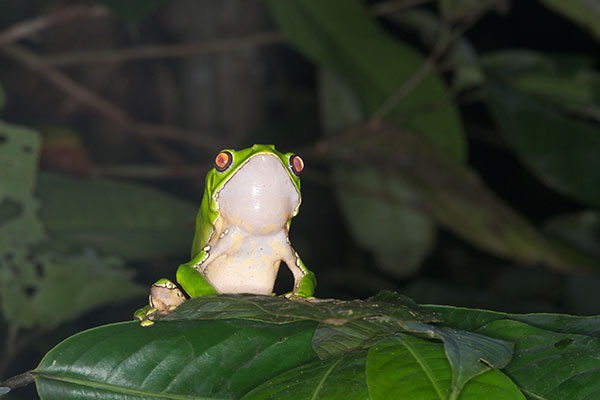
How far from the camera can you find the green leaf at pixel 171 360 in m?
0.71

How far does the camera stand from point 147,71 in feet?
11.5

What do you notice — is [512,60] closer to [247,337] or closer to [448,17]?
[448,17]

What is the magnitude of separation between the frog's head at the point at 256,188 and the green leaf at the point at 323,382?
0.95 ft

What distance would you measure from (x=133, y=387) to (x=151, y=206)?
140 centimetres

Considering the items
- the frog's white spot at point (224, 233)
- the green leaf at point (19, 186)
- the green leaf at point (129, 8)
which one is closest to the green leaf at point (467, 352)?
the frog's white spot at point (224, 233)

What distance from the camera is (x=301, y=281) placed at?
96 centimetres

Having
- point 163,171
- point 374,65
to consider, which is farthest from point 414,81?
point 163,171

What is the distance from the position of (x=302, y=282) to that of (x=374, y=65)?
156 cm

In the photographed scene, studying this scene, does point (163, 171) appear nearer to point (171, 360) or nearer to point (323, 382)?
point (171, 360)

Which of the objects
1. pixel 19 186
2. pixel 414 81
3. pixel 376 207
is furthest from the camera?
pixel 376 207

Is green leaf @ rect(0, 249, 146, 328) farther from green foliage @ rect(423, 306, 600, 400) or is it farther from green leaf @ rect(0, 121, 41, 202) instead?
green foliage @ rect(423, 306, 600, 400)

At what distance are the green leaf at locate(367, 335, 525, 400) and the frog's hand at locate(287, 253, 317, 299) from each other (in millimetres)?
269

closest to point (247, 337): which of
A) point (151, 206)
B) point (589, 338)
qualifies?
point (589, 338)

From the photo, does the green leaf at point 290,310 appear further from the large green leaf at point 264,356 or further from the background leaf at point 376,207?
the background leaf at point 376,207
